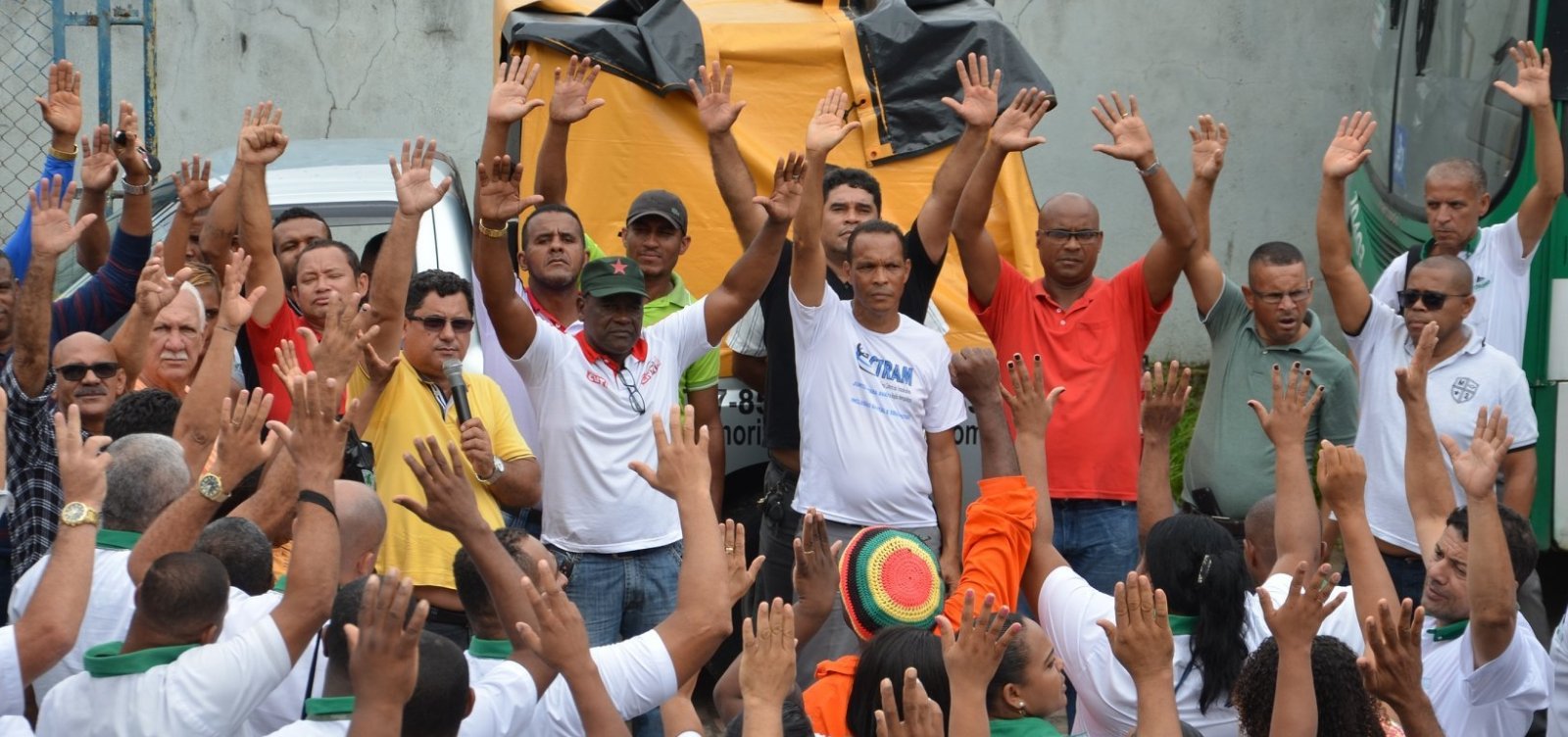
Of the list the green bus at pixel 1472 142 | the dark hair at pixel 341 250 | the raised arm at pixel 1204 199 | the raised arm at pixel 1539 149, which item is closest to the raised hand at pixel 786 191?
the dark hair at pixel 341 250

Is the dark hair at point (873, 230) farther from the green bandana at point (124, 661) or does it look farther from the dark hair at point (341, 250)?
the green bandana at point (124, 661)

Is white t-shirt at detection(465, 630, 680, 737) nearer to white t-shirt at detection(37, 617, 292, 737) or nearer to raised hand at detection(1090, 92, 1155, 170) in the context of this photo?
white t-shirt at detection(37, 617, 292, 737)

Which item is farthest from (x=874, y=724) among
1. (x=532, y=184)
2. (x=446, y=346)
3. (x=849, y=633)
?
(x=532, y=184)

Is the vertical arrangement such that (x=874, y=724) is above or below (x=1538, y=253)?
below

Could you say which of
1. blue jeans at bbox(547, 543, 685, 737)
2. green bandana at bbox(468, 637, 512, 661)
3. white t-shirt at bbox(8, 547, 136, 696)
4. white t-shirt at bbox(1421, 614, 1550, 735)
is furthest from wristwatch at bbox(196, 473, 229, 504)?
white t-shirt at bbox(1421, 614, 1550, 735)

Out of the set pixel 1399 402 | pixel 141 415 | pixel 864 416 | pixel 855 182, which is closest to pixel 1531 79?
pixel 1399 402

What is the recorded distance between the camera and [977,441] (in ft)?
21.1

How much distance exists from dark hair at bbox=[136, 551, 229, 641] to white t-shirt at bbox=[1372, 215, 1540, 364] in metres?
4.63

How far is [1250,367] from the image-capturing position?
6.11m

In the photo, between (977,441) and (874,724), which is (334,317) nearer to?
(874,724)

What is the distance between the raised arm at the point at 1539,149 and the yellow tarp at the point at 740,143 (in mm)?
1918

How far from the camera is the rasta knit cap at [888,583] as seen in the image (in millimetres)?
3945

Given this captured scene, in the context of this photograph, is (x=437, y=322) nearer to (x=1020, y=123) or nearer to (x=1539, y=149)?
(x=1020, y=123)

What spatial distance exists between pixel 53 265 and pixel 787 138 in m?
3.42
